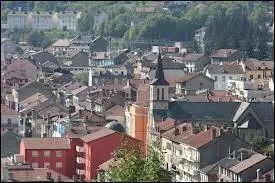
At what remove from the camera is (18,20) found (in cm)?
11681

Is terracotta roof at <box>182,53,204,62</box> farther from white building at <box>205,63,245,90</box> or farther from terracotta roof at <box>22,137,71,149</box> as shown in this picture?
terracotta roof at <box>22,137,71,149</box>

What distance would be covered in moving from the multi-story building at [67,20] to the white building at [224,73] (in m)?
49.9

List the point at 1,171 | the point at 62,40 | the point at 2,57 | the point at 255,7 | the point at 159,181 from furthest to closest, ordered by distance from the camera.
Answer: the point at 255,7, the point at 62,40, the point at 159,181, the point at 1,171, the point at 2,57

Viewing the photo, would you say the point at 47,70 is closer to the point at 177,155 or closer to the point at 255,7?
the point at 177,155

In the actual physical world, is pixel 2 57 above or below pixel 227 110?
above

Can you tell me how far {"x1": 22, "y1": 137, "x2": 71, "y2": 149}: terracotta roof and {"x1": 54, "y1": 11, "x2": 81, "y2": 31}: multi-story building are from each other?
7696 cm

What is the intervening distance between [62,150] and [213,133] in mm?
4694

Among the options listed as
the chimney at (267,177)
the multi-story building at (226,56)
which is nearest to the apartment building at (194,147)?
the chimney at (267,177)

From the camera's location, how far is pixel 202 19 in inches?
4419

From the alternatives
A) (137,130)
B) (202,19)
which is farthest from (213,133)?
(202,19)

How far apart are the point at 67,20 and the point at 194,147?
82633 millimetres

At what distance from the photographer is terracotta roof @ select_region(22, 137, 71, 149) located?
39.2 meters

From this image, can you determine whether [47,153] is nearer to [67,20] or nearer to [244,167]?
[244,167]

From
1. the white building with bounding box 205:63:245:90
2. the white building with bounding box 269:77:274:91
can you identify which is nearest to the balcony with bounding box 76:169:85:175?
the white building with bounding box 269:77:274:91
